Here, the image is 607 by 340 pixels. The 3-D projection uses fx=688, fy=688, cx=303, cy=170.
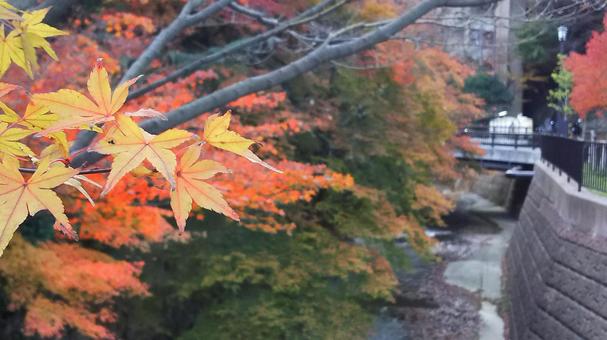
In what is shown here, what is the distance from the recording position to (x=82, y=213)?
8.95 meters

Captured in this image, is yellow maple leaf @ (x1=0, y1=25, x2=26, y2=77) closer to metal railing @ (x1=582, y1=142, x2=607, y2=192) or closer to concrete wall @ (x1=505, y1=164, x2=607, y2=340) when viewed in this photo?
concrete wall @ (x1=505, y1=164, x2=607, y2=340)

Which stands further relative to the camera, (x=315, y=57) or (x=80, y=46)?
(x=80, y=46)

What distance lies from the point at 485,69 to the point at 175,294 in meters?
13.9

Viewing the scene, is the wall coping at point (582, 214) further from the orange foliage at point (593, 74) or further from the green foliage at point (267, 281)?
the green foliage at point (267, 281)

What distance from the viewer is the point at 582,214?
10.4 metres

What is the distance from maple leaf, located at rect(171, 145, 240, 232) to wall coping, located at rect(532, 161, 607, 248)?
866 cm

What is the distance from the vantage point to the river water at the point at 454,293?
16250 millimetres

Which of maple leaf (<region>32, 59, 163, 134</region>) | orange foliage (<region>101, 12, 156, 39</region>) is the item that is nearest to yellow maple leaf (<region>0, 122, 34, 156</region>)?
maple leaf (<region>32, 59, 163, 134</region>)

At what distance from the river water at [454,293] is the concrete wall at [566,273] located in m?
1.94

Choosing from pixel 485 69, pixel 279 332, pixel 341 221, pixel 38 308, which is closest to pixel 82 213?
pixel 38 308

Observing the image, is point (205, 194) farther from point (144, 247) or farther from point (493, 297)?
point (493, 297)

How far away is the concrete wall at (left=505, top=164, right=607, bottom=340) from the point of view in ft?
29.7

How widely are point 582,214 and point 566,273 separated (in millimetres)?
923

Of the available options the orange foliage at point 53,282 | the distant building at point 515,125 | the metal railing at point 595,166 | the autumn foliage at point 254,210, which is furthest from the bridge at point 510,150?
the orange foliage at point 53,282
